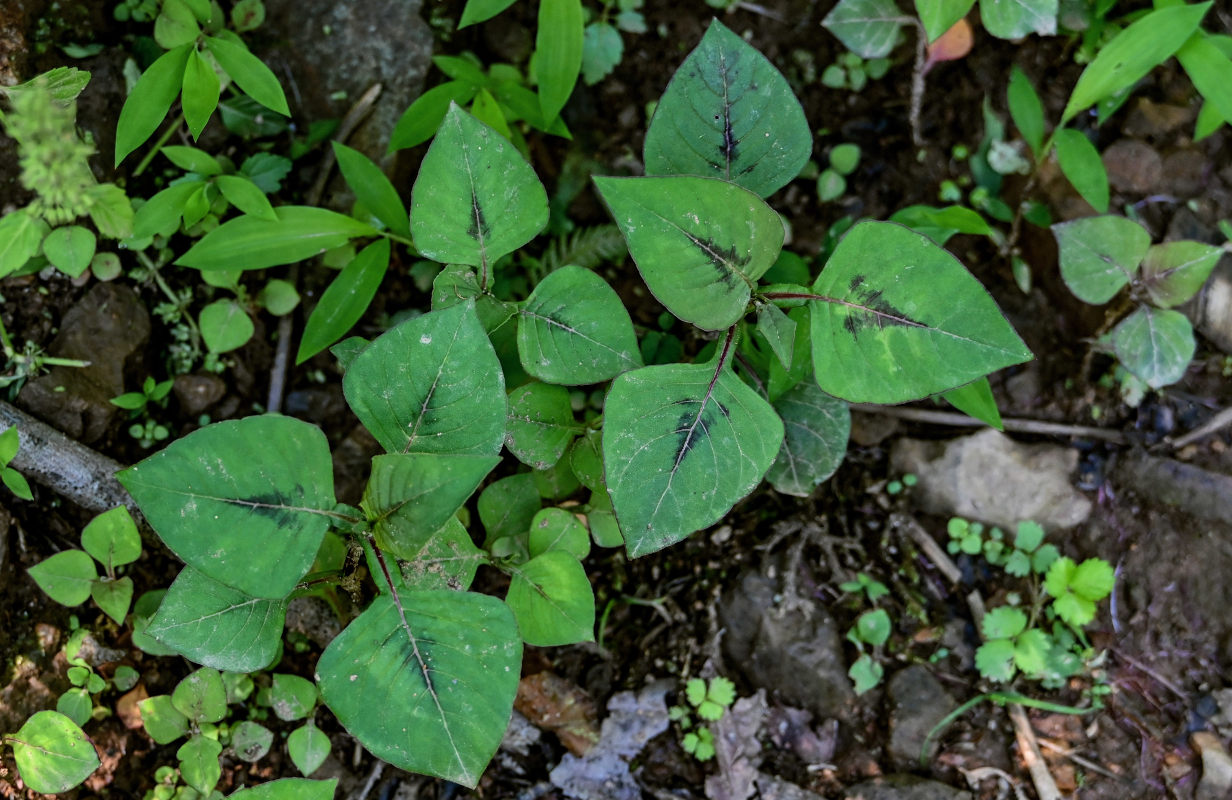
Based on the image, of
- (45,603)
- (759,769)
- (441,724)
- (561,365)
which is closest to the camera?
(441,724)

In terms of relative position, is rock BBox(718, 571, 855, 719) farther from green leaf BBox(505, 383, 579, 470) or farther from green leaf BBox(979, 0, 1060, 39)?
green leaf BBox(979, 0, 1060, 39)

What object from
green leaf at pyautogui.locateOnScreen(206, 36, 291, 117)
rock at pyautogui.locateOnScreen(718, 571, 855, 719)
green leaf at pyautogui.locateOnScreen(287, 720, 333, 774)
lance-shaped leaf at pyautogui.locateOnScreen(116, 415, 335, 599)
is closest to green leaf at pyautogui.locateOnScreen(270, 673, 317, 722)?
green leaf at pyautogui.locateOnScreen(287, 720, 333, 774)

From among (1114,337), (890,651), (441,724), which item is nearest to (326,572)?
(441,724)

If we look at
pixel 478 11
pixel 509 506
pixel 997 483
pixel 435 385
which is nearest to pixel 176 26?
pixel 478 11

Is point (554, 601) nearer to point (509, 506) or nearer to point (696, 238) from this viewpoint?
point (509, 506)

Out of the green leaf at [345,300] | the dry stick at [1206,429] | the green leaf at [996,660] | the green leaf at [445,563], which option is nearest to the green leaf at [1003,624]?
the green leaf at [996,660]

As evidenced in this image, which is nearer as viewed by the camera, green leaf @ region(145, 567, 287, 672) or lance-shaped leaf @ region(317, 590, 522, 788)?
lance-shaped leaf @ region(317, 590, 522, 788)

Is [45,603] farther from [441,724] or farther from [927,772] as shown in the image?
[927,772]
